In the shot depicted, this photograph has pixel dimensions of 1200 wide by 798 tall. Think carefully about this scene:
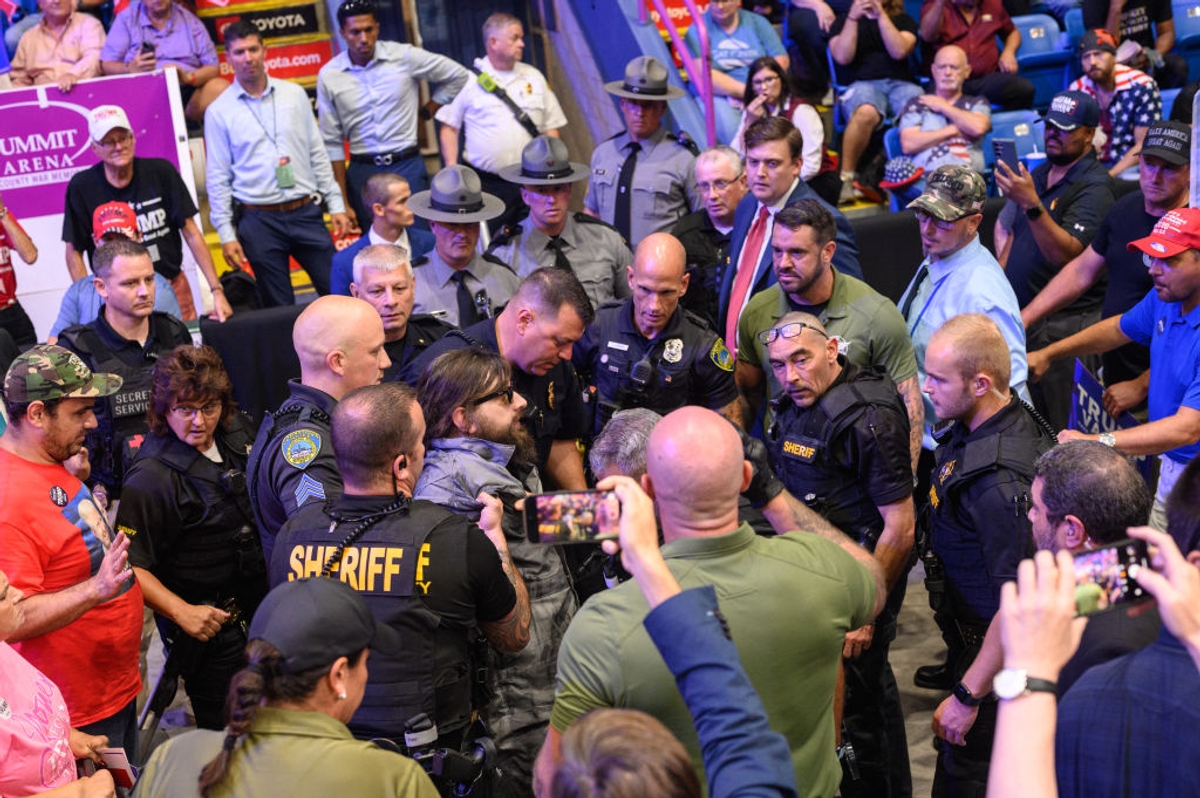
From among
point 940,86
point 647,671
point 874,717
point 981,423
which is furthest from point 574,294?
→ point 940,86

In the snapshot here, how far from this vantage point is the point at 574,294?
15.2 feet

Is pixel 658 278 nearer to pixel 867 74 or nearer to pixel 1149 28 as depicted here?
pixel 867 74

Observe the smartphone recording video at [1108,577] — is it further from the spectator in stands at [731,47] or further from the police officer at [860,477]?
the spectator in stands at [731,47]

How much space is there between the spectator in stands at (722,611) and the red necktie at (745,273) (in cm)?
308

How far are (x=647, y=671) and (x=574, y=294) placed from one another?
2.30 meters

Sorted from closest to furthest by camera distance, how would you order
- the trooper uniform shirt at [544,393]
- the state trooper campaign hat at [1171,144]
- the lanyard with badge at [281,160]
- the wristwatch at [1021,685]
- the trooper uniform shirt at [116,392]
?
the wristwatch at [1021,685], the trooper uniform shirt at [544,393], the trooper uniform shirt at [116,392], the state trooper campaign hat at [1171,144], the lanyard with badge at [281,160]

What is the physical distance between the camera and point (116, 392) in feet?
17.3

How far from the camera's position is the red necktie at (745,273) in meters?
5.86

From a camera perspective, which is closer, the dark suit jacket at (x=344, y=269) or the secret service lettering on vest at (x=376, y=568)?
the secret service lettering on vest at (x=376, y=568)

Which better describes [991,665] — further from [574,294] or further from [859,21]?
[859,21]

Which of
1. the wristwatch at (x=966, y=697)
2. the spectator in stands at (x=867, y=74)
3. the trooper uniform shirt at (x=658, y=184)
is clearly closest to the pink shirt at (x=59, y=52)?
the trooper uniform shirt at (x=658, y=184)

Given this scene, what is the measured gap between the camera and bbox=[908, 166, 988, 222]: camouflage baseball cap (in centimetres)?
512

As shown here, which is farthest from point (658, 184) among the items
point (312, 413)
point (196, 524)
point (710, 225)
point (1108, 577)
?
point (1108, 577)

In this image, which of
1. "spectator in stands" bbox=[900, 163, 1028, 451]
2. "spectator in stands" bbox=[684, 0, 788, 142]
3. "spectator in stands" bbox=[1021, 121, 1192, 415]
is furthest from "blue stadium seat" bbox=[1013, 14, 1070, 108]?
"spectator in stands" bbox=[900, 163, 1028, 451]
